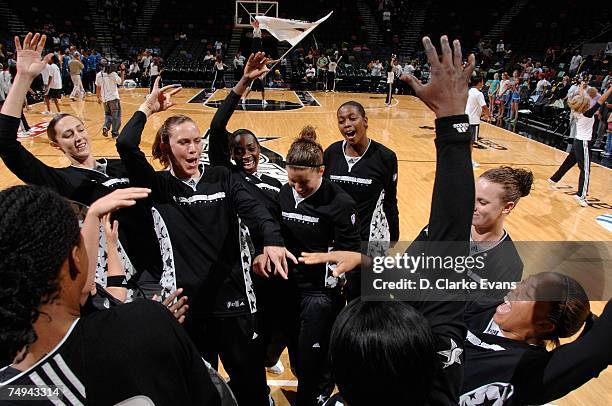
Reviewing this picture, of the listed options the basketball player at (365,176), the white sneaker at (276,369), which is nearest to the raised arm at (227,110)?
the basketball player at (365,176)

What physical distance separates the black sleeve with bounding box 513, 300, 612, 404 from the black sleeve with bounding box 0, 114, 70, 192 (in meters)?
2.72

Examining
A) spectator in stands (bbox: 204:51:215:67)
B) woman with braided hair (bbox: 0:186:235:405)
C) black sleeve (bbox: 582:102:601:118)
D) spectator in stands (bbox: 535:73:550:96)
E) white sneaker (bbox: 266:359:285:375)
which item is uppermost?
spectator in stands (bbox: 204:51:215:67)

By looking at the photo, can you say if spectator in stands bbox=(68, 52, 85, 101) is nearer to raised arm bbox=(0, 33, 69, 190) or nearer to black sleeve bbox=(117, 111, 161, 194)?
raised arm bbox=(0, 33, 69, 190)

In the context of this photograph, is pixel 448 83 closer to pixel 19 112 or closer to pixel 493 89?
pixel 19 112

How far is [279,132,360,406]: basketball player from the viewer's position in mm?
2809

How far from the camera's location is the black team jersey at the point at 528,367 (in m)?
1.37

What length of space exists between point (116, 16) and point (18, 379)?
32632mm

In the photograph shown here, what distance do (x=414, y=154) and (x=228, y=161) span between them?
25.9 feet

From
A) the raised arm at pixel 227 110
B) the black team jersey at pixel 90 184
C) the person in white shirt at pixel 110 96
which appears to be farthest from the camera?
the person in white shirt at pixel 110 96

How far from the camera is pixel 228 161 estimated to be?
350 cm

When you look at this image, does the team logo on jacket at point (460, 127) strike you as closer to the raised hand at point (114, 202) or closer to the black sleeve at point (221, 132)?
the raised hand at point (114, 202)

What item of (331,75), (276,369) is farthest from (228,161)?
(331,75)

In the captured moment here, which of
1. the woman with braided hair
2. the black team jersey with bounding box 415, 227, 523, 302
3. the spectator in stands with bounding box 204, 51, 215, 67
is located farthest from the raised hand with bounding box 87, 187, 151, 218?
the spectator in stands with bounding box 204, 51, 215, 67

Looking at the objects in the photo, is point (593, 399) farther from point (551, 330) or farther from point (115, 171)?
point (115, 171)
